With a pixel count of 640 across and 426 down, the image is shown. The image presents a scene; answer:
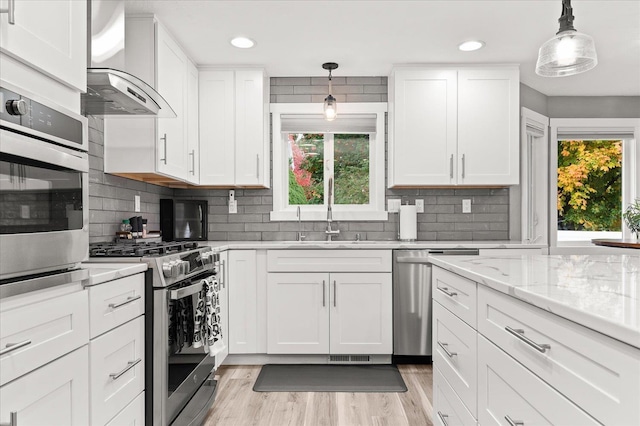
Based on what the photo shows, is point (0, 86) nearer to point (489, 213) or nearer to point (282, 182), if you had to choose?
point (282, 182)

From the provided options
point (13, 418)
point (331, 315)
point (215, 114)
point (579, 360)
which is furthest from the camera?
point (215, 114)

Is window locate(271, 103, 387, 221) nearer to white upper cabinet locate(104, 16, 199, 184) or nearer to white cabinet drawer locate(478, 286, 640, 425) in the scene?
white upper cabinet locate(104, 16, 199, 184)

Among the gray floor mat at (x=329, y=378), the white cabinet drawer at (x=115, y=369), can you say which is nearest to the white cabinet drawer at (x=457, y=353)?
the gray floor mat at (x=329, y=378)

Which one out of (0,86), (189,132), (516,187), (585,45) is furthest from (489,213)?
(0,86)

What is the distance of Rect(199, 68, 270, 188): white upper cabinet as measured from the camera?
354 cm

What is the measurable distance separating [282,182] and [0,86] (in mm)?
2992

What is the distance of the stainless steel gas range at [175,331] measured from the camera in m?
1.85

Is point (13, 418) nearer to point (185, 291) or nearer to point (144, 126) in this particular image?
point (185, 291)

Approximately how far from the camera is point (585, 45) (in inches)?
67.4

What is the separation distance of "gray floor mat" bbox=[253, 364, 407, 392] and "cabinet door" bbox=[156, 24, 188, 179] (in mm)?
1585

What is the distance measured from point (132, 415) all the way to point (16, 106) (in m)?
1.26

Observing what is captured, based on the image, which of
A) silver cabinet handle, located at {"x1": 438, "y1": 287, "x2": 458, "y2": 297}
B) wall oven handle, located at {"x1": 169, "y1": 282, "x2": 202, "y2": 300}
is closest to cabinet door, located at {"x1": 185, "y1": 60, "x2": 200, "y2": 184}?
wall oven handle, located at {"x1": 169, "y1": 282, "x2": 202, "y2": 300}

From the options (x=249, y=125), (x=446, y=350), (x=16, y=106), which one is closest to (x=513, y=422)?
(x=446, y=350)

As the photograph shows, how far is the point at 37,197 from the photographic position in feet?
3.97
